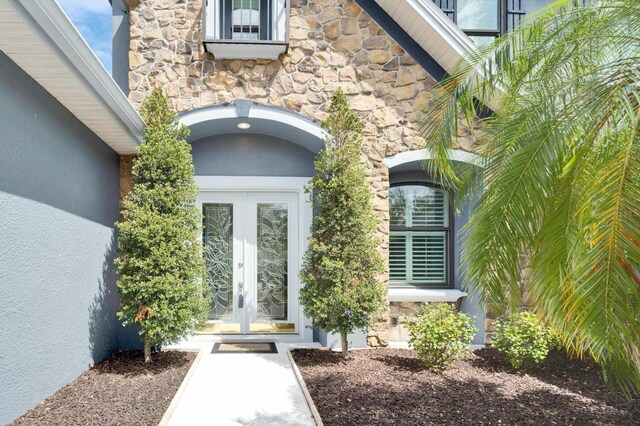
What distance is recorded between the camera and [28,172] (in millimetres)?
4535

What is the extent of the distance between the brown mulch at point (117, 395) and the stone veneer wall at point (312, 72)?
128 inches

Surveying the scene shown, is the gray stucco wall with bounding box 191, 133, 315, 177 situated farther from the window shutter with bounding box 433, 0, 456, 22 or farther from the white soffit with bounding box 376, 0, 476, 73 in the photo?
the window shutter with bounding box 433, 0, 456, 22

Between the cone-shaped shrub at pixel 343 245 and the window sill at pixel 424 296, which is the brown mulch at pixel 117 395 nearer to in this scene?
the cone-shaped shrub at pixel 343 245

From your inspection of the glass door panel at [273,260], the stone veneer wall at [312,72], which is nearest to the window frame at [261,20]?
the stone veneer wall at [312,72]

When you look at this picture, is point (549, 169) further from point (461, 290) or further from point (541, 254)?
point (461, 290)

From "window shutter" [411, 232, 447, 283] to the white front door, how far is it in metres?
2.17

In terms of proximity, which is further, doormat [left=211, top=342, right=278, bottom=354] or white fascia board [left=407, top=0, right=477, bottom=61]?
doormat [left=211, top=342, right=278, bottom=354]

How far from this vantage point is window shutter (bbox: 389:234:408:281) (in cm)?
857

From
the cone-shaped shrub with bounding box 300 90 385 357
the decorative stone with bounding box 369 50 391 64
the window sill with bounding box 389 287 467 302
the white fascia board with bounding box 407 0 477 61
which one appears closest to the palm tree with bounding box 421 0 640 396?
the cone-shaped shrub with bounding box 300 90 385 357

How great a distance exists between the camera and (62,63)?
4145 millimetres

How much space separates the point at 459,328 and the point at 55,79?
224 inches

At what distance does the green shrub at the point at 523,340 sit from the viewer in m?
6.45

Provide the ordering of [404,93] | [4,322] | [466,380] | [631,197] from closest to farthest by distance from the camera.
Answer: [631,197] → [4,322] → [466,380] → [404,93]

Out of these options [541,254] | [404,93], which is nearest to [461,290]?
[404,93]
